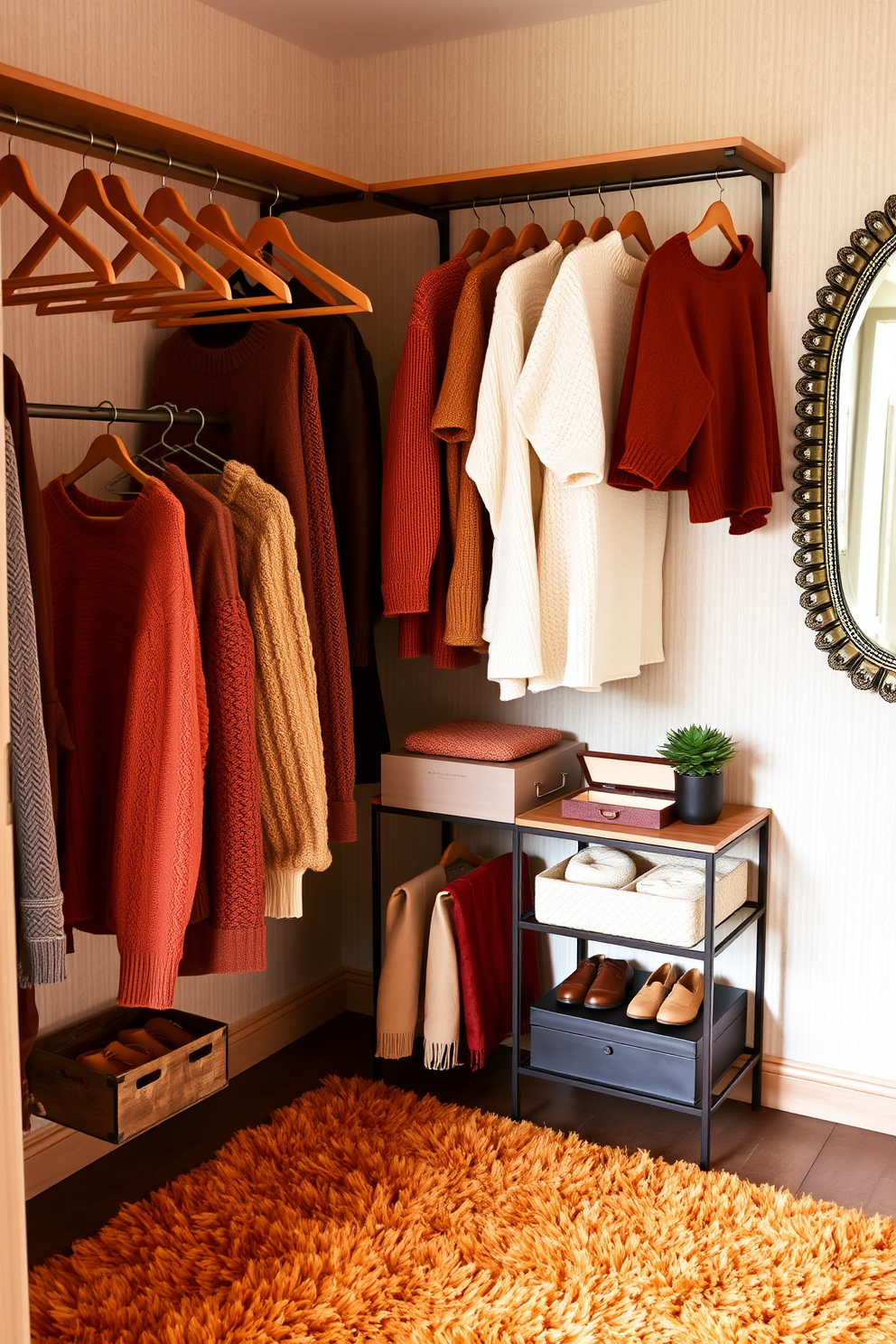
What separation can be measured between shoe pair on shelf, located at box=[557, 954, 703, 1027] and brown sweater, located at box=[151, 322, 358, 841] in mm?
628

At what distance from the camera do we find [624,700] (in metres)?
2.86

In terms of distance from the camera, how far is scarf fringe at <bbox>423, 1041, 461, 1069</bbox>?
273 centimetres

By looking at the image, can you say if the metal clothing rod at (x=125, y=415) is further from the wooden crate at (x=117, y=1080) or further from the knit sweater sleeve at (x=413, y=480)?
the wooden crate at (x=117, y=1080)

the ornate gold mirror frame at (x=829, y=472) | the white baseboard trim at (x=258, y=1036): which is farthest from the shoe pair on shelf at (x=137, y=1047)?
the ornate gold mirror frame at (x=829, y=472)

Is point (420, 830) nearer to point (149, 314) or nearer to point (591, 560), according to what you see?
point (591, 560)

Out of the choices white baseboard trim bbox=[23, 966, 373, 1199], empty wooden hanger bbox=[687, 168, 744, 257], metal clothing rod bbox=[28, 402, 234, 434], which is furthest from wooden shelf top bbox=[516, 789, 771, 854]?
empty wooden hanger bbox=[687, 168, 744, 257]

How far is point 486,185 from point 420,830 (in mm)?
1569

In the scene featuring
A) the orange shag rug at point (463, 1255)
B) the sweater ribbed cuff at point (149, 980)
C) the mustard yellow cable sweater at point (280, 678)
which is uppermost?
the mustard yellow cable sweater at point (280, 678)

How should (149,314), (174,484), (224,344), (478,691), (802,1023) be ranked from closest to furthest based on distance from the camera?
(174,484), (149,314), (224,344), (802,1023), (478,691)

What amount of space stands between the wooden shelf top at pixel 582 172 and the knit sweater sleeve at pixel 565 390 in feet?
0.81

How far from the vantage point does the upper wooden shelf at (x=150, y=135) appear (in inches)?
77.1

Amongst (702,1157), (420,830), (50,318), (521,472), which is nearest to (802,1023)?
(702,1157)

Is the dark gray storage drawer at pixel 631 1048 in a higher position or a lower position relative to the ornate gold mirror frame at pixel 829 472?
lower

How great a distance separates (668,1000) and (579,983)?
0.22 metres
